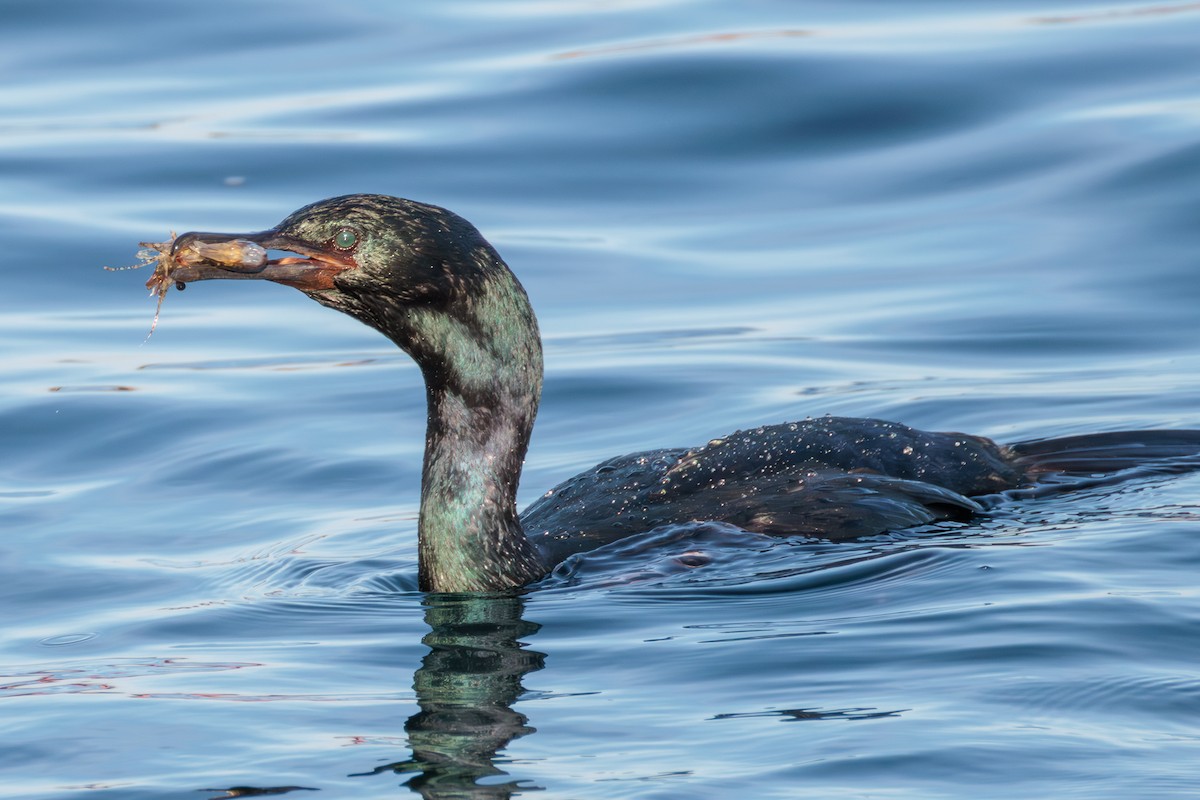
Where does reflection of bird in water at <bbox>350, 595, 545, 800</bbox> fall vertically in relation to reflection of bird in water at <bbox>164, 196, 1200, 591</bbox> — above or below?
below

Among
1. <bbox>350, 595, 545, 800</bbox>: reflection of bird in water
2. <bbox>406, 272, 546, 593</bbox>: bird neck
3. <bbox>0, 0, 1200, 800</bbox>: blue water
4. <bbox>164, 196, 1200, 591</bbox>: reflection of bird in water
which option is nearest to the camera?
<bbox>350, 595, 545, 800</bbox>: reflection of bird in water

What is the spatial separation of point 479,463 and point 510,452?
0.10m

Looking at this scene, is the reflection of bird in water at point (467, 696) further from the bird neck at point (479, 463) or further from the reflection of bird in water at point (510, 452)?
the reflection of bird in water at point (510, 452)

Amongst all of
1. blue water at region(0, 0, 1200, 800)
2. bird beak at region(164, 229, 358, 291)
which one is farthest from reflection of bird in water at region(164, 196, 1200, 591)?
blue water at region(0, 0, 1200, 800)

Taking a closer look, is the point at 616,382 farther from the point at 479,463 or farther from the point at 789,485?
the point at 479,463

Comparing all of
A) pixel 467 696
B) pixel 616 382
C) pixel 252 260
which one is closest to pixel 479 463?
pixel 252 260

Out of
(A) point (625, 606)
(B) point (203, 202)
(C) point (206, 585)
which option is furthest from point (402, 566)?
(B) point (203, 202)

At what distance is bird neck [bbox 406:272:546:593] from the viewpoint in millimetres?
6074

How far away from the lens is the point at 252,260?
5590 millimetres

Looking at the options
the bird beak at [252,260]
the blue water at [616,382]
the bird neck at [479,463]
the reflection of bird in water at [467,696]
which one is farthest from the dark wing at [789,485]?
the bird beak at [252,260]

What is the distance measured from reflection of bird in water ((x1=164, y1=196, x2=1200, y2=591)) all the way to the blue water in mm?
159

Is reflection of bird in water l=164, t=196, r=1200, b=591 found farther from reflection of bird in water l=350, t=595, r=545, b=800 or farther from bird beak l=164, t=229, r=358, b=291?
reflection of bird in water l=350, t=595, r=545, b=800

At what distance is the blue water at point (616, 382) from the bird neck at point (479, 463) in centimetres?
17

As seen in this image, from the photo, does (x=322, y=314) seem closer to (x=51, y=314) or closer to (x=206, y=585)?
(x=51, y=314)
